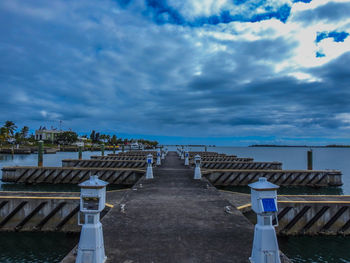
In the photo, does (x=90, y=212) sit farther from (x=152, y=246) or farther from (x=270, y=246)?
(x=270, y=246)

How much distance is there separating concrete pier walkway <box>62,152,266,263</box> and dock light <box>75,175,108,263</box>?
0.65 m

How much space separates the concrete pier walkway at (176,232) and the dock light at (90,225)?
65 centimetres

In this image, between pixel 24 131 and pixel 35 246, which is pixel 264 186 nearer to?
pixel 35 246

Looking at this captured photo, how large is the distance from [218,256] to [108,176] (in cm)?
2046

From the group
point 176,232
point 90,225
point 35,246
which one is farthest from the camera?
point 35,246

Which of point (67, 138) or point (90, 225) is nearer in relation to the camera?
point (90, 225)

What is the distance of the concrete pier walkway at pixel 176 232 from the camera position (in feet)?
15.5

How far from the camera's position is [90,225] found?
398 cm

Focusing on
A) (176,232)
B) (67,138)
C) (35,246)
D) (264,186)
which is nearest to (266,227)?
(264,186)

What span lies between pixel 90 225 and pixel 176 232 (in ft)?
8.56

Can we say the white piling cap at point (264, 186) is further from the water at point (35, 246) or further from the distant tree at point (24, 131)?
the distant tree at point (24, 131)

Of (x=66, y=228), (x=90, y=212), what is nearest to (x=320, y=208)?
(x=90, y=212)

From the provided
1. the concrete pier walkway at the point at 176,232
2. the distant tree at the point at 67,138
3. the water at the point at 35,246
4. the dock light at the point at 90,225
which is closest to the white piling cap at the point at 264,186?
the concrete pier walkway at the point at 176,232

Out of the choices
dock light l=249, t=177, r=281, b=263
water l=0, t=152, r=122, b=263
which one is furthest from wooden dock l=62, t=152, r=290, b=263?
water l=0, t=152, r=122, b=263
